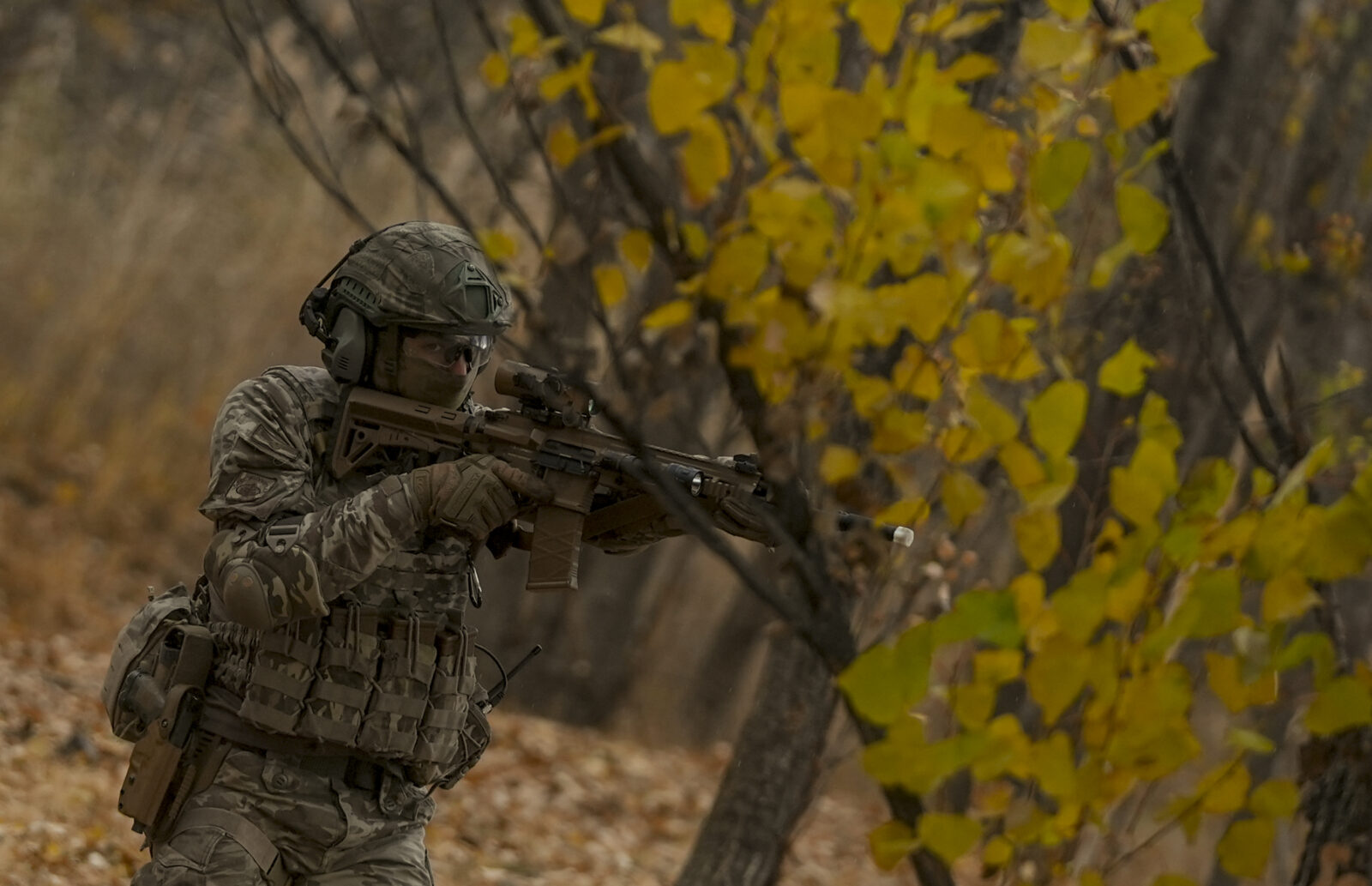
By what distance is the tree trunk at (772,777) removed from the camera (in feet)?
17.0

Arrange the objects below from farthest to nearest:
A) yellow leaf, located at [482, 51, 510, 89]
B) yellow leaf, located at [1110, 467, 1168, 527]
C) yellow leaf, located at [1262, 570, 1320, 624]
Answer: yellow leaf, located at [482, 51, 510, 89]
yellow leaf, located at [1262, 570, 1320, 624]
yellow leaf, located at [1110, 467, 1168, 527]

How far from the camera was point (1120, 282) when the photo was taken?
5.73 metres

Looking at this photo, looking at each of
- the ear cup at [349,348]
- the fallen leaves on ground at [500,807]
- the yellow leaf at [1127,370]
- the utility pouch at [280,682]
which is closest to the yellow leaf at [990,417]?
the yellow leaf at [1127,370]

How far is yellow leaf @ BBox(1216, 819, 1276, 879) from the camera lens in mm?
Answer: 2090

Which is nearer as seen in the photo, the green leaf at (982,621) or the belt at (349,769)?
the green leaf at (982,621)

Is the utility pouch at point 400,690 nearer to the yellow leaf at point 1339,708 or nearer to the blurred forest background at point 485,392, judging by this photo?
the yellow leaf at point 1339,708

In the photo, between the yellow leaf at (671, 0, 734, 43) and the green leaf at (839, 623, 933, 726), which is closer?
the green leaf at (839, 623, 933, 726)

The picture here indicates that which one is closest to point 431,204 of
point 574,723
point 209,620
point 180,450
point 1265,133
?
point 180,450

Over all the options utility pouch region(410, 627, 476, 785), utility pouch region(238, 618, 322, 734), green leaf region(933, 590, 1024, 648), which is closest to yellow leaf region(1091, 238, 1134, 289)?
green leaf region(933, 590, 1024, 648)

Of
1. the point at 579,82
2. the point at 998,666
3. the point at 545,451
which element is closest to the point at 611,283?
the point at 545,451

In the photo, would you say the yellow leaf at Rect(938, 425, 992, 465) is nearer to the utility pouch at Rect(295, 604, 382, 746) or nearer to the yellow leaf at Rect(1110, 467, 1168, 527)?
the yellow leaf at Rect(1110, 467, 1168, 527)

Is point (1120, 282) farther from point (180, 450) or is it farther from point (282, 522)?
point (180, 450)

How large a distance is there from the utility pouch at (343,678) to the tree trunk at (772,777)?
209 cm

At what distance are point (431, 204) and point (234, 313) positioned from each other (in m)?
1.57
